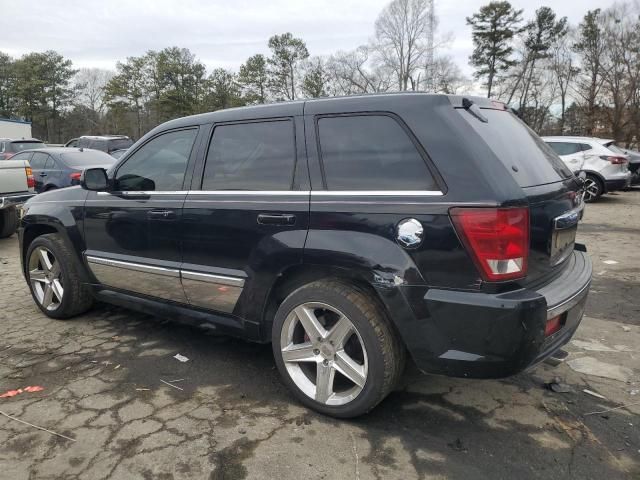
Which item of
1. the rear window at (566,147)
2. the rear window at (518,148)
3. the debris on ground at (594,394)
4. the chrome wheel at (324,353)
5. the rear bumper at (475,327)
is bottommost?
the debris on ground at (594,394)

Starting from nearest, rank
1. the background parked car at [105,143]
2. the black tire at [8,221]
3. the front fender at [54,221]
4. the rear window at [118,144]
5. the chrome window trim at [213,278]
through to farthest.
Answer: the chrome window trim at [213,278] < the front fender at [54,221] < the black tire at [8,221] < the background parked car at [105,143] < the rear window at [118,144]

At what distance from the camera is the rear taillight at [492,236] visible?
216cm

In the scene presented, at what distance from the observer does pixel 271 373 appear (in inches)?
129

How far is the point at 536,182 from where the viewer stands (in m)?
2.51

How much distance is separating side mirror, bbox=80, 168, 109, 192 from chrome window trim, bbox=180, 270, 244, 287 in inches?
42.9

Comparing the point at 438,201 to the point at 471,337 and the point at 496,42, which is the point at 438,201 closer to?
the point at 471,337

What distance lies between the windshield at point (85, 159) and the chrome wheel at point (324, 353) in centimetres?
897

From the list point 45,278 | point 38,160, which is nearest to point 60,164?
point 38,160

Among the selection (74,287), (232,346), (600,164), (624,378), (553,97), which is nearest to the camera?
(624,378)

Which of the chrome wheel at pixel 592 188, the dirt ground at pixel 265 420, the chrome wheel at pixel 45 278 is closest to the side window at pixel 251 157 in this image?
the dirt ground at pixel 265 420

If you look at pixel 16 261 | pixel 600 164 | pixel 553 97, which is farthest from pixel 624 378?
pixel 553 97

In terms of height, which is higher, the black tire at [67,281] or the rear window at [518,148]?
the rear window at [518,148]

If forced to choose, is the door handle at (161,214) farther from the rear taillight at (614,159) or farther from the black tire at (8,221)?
the rear taillight at (614,159)

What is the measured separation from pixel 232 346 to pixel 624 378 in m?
2.79
